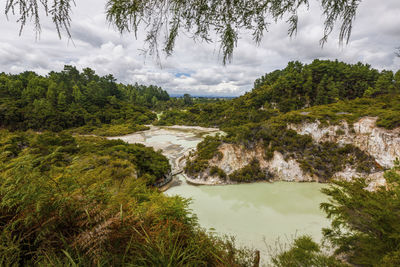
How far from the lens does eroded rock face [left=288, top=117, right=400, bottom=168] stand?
12427 millimetres

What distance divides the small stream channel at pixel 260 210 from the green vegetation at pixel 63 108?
33103mm

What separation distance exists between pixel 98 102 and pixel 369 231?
6243 centimetres

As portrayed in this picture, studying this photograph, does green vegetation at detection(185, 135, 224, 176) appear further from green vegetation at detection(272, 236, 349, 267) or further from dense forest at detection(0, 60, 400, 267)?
green vegetation at detection(272, 236, 349, 267)

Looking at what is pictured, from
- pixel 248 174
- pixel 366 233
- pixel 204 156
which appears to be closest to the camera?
pixel 366 233

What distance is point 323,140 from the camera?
15.5 m

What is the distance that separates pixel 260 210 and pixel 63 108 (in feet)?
180

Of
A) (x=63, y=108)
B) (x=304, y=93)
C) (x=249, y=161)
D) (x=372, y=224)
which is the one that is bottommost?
(x=249, y=161)

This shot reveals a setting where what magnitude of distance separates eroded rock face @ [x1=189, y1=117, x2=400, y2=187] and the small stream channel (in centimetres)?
108

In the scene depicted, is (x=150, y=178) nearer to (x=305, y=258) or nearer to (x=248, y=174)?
(x=248, y=174)

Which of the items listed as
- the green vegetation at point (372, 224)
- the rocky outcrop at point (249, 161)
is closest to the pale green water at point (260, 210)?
the rocky outcrop at point (249, 161)

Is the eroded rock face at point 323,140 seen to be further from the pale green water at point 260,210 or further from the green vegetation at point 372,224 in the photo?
the green vegetation at point 372,224

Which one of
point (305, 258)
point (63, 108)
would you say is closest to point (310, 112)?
point (305, 258)

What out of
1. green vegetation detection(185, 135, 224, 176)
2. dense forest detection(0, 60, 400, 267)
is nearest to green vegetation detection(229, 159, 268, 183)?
dense forest detection(0, 60, 400, 267)

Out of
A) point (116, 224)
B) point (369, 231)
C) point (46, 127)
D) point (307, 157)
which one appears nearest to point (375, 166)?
point (307, 157)
